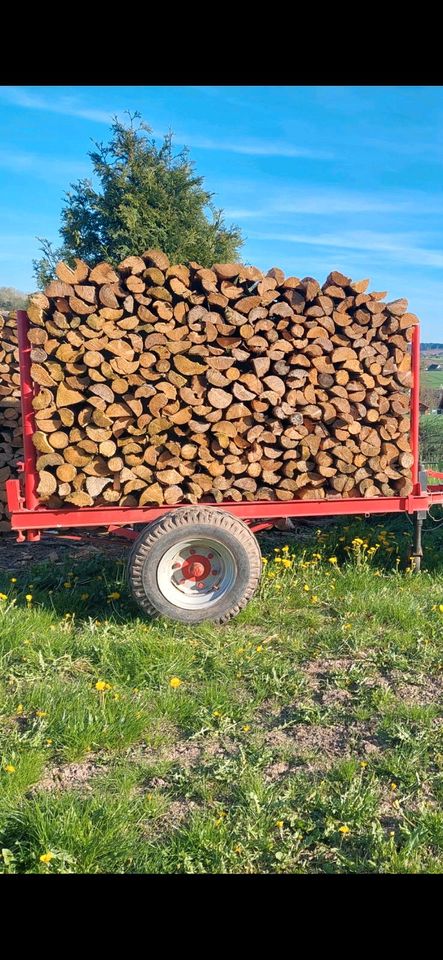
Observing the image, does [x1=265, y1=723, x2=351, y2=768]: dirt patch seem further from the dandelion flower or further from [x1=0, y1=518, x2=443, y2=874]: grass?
the dandelion flower

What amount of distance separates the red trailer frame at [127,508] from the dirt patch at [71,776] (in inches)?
69.2

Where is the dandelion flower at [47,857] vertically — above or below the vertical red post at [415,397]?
below

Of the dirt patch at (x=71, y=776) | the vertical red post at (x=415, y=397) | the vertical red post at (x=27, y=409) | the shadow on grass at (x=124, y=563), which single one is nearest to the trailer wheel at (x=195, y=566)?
the shadow on grass at (x=124, y=563)

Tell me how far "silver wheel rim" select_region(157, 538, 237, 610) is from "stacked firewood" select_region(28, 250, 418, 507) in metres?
A: 0.40

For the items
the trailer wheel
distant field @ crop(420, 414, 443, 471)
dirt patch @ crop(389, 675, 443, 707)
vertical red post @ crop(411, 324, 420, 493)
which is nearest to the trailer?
the trailer wheel

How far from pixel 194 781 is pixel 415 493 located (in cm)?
301

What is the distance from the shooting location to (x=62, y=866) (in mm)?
2215

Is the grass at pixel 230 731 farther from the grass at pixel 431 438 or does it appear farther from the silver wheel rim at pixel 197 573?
the grass at pixel 431 438

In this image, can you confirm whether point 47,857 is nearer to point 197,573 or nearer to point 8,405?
point 197,573

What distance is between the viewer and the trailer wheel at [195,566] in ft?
13.5

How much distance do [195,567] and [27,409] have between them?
1608 millimetres

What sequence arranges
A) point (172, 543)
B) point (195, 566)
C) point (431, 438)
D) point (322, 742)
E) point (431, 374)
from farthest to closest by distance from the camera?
point (431, 374) → point (431, 438) → point (195, 566) → point (172, 543) → point (322, 742)

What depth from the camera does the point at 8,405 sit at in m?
6.91

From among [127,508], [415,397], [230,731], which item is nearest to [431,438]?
[415,397]
